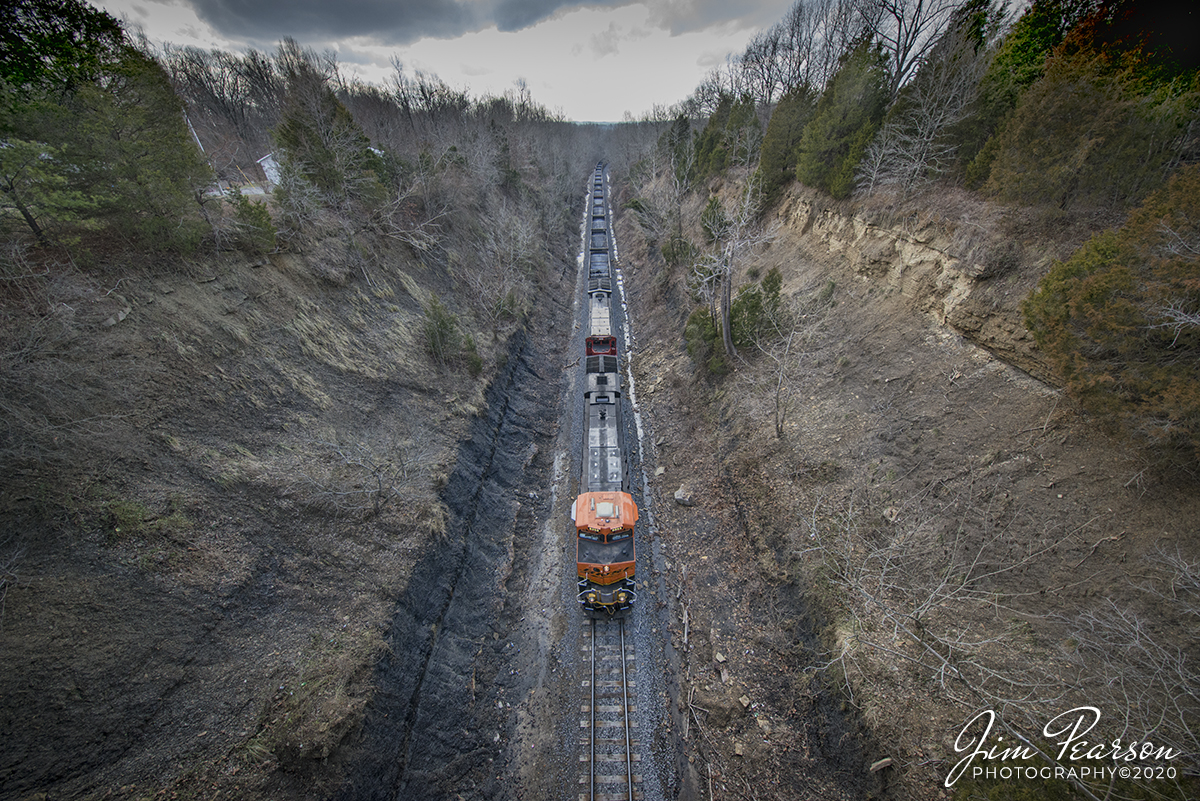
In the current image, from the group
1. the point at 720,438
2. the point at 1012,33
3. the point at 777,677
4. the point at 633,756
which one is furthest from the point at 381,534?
the point at 1012,33

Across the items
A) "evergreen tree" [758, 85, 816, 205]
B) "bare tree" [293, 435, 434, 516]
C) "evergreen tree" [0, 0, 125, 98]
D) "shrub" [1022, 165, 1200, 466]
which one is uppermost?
"evergreen tree" [758, 85, 816, 205]

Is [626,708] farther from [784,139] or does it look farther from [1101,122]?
[784,139]

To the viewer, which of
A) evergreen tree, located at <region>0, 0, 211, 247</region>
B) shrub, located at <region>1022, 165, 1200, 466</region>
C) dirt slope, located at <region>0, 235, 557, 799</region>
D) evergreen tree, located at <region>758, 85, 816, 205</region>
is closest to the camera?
dirt slope, located at <region>0, 235, 557, 799</region>

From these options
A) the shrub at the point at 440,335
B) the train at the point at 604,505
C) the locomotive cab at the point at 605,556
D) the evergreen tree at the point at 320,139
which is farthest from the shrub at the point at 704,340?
the evergreen tree at the point at 320,139

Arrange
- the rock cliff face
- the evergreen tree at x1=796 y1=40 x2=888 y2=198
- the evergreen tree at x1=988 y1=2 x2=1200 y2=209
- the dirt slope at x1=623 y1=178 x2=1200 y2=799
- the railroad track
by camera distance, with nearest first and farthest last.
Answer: the dirt slope at x1=623 y1=178 x2=1200 y2=799 < the railroad track < the evergreen tree at x1=988 y1=2 x2=1200 y2=209 < the rock cliff face < the evergreen tree at x1=796 y1=40 x2=888 y2=198

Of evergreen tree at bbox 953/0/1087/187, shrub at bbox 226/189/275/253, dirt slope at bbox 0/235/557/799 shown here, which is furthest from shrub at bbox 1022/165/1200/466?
shrub at bbox 226/189/275/253

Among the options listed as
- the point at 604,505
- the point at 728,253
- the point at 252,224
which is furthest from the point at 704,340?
the point at 252,224

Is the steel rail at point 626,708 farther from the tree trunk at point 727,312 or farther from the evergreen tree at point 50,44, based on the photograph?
the evergreen tree at point 50,44

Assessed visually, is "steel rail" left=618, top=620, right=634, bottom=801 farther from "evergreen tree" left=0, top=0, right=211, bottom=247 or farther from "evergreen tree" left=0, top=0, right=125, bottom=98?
"evergreen tree" left=0, top=0, right=125, bottom=98

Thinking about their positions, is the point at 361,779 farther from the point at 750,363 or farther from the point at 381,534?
the point at 750,363
